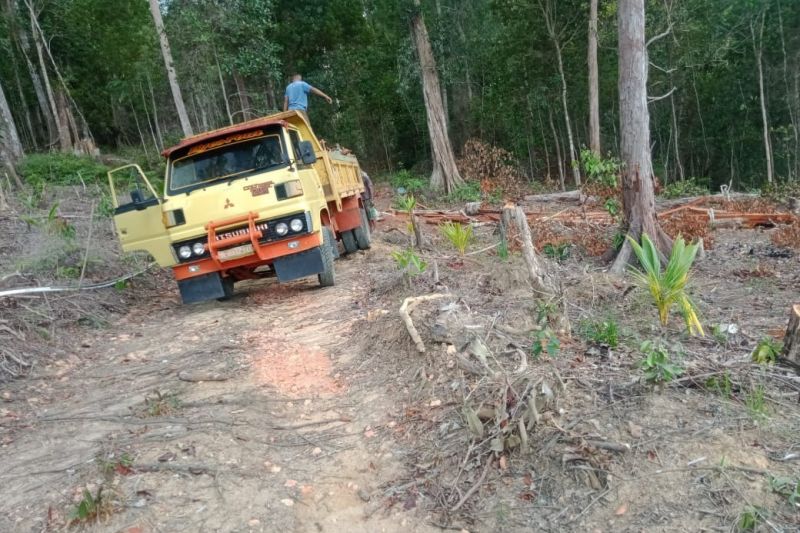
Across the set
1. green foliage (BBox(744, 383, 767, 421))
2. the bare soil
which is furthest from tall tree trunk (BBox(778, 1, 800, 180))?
green foliage (BBox(744, 383, 767, 421))

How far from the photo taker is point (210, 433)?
3.75 metres

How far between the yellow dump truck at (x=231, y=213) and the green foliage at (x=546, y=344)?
3.17 meters

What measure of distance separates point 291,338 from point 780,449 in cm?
411

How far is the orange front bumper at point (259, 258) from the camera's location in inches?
244

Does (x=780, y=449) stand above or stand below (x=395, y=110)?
below

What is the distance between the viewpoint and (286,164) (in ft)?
21.3

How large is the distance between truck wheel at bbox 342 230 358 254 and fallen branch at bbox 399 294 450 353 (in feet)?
14.0

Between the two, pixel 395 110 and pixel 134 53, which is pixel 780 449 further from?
pixel 134 53

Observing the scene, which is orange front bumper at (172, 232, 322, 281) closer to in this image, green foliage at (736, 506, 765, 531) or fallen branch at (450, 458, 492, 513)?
fallen branch at (450, 458, 492, 513)

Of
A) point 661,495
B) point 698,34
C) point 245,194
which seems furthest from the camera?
point 698,34

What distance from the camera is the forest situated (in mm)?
17359

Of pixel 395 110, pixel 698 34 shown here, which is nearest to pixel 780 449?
pixel 698 34

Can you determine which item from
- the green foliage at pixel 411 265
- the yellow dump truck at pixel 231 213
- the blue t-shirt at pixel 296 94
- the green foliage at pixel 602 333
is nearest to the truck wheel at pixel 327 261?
the yellow dump truck at pixel 231 213

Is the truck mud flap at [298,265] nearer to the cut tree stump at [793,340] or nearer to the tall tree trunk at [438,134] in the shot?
the cut tree stump at [793,340]
